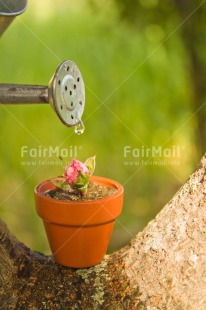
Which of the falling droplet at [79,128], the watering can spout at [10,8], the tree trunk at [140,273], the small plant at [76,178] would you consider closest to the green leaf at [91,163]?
the small plant at [76,178]

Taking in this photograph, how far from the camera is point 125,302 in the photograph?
113 cm

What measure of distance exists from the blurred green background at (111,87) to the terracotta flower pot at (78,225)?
79cm

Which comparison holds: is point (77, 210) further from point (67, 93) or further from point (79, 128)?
point (67, 93)

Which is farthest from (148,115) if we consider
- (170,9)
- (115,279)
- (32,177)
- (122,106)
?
(115,279)

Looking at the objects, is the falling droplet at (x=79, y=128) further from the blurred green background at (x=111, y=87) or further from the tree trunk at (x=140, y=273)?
the blurred green background at (x=111, y=87)

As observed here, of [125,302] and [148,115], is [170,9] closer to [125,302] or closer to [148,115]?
[148,115]

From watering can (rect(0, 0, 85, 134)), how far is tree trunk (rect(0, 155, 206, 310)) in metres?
0.36

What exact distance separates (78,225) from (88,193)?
10 cm

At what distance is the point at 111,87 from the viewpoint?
206 centimetres

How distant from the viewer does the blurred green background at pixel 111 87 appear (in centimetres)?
199

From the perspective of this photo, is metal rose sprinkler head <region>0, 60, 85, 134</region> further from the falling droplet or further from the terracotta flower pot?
the terracotta flower pot

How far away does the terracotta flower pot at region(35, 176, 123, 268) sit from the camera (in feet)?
4.06

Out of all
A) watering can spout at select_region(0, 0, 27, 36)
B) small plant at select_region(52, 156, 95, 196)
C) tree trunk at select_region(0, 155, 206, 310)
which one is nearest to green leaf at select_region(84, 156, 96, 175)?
small plant at select_region(52, 156, 95, 196)

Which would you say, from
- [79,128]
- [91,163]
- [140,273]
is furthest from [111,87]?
[140,273]
